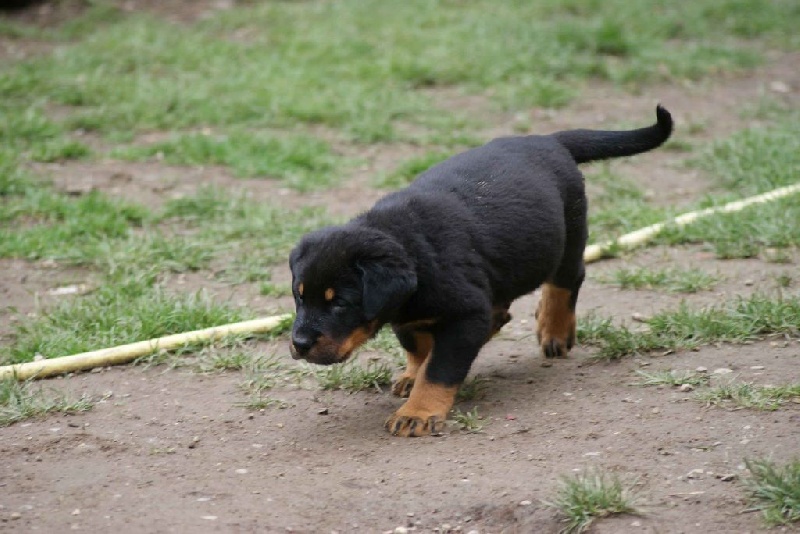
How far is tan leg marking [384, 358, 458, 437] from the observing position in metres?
4.72

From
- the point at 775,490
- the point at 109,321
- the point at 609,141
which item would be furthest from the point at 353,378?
the point at 775,490

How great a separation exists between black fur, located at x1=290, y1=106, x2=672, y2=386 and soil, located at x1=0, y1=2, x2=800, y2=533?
403 mm

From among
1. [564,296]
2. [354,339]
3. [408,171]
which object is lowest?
[408,171]

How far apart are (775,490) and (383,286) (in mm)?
1666

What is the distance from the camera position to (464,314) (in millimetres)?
4719

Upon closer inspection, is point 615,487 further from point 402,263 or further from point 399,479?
point 402,263

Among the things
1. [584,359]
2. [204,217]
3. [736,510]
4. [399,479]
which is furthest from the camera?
[204,217]

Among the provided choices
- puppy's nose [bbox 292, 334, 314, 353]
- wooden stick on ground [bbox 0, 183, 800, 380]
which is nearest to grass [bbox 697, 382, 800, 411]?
puppy's nose [bbox 292, 334, 314, 353]

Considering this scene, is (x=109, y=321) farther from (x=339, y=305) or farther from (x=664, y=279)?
(x=664, y=279)

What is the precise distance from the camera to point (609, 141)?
5629mm

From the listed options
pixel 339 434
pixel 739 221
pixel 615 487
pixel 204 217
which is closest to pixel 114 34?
pixel 204 217

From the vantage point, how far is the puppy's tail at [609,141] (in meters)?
5.62

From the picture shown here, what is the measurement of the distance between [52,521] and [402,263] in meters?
1.67

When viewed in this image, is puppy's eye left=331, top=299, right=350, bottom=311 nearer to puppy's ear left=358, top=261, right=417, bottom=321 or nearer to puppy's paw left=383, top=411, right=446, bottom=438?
puppy's ear left=358, top=261, right=417, bottom=321
